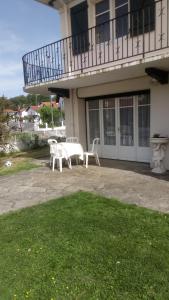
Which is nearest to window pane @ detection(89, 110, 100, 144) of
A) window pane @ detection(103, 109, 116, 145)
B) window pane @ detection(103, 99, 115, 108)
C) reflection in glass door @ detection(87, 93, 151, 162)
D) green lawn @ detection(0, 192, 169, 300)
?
reflection in glass door @ detection(87, 93, 151, 162)

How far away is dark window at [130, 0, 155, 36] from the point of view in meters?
7.13

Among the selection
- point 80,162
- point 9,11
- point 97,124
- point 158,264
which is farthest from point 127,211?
point 9,11

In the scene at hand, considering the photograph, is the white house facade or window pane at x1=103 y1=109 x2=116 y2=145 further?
window pane at x1=103 y1=109 x2=116 y2=145

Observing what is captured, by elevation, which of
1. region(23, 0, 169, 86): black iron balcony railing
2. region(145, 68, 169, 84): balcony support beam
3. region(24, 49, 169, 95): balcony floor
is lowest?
region(145, 68, 169, 84): balcony support beam

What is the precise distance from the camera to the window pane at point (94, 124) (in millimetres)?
10188

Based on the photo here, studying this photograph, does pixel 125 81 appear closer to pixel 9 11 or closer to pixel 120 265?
pixel 9 11

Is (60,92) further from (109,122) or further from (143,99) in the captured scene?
(143,99)

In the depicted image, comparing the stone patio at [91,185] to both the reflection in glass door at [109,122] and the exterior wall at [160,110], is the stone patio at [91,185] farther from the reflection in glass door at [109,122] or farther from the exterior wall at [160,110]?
the reflection in glass door at [109,122]

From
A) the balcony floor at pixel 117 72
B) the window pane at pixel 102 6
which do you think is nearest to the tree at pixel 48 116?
the balcony floor at pixel 117 72

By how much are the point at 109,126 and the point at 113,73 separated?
267 centimetres

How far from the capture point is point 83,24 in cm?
919

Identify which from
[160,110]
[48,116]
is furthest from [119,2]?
[48,116]

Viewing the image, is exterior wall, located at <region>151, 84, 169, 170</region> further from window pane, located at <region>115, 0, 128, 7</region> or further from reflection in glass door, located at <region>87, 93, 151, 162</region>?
window pane, located at <region>115, 0, 128, 7</region>

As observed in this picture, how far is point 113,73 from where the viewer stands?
7.42 meters
